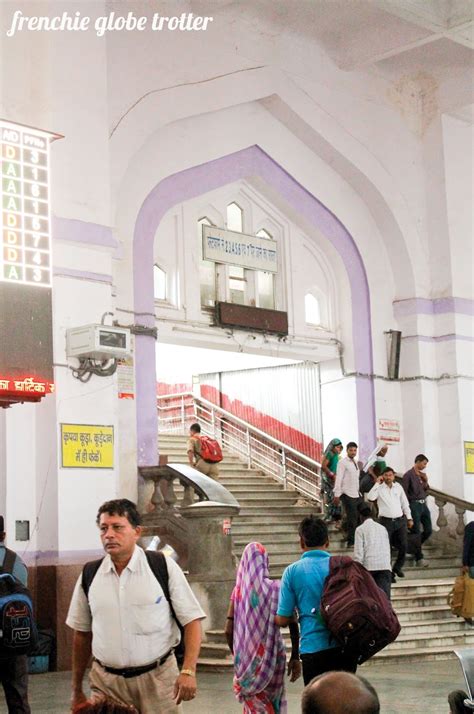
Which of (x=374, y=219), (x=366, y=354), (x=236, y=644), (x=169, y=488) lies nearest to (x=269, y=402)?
(x=366, y=354)

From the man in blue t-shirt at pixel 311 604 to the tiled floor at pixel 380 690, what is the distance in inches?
111

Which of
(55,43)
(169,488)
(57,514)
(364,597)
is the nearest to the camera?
(364,597)

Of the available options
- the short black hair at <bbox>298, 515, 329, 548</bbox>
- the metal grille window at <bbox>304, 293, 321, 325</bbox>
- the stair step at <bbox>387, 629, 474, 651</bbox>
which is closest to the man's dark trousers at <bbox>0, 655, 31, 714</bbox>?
the short black hair at <bbox>298, 515, 329, 548</bbox>

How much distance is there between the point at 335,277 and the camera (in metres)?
18.5

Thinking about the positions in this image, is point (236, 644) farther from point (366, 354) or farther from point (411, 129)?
point (411, 129)

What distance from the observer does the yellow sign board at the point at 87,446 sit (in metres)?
12.5

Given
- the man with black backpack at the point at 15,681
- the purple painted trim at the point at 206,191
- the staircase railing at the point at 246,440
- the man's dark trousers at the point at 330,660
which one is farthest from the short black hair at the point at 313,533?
the staircase railing at the point at 246,440

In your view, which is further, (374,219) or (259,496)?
(374,219)

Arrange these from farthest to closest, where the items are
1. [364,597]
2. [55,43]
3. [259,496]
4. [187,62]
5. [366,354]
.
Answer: [366,354]
[259,496]
[187,62]
[55,43]
[364,597]

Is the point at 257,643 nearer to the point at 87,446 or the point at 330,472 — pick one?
the point at 87,446

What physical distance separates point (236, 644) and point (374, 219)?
13112 mm

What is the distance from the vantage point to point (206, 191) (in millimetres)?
16547

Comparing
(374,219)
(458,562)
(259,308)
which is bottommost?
(458,562)

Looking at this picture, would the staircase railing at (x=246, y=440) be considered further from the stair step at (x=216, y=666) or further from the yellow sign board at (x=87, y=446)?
the stair step at (x=216, y=666)
